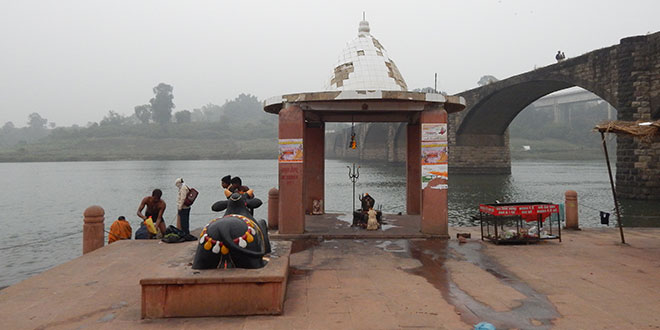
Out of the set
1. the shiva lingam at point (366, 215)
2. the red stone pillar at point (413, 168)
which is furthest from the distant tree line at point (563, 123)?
the shiva lingam at point (366, 215)

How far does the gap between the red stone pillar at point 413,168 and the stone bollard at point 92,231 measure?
30.0 feet

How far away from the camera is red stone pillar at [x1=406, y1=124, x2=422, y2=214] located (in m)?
14.3

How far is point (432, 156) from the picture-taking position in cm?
1108

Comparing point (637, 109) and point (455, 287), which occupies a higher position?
point (637, 109)

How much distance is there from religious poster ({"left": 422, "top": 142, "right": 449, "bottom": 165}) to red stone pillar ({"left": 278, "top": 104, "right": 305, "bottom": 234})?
3084 millimetres

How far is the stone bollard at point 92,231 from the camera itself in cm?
1050

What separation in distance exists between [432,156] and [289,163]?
11.8 feet

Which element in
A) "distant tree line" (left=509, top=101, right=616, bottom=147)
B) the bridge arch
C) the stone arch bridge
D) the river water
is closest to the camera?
the river water

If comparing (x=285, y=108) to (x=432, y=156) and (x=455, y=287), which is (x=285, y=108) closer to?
(x=432, y=156)

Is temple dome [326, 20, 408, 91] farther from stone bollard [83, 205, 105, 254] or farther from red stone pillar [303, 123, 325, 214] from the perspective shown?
stone bollard [83, 205, 105, 254]

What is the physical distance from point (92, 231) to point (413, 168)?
9560 millimetres

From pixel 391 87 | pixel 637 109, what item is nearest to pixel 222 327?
pixel 391 87

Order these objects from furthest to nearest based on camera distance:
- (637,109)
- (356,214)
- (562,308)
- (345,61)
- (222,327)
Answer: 1. (637,109)
2. (345,61)
3. (356,214)
4. (562,308)
5. (222,327)

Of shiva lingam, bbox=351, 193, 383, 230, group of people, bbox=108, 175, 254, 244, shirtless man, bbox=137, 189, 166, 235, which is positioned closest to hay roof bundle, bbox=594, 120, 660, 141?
shiva lingam, bbox=351, 193, 383, 230
